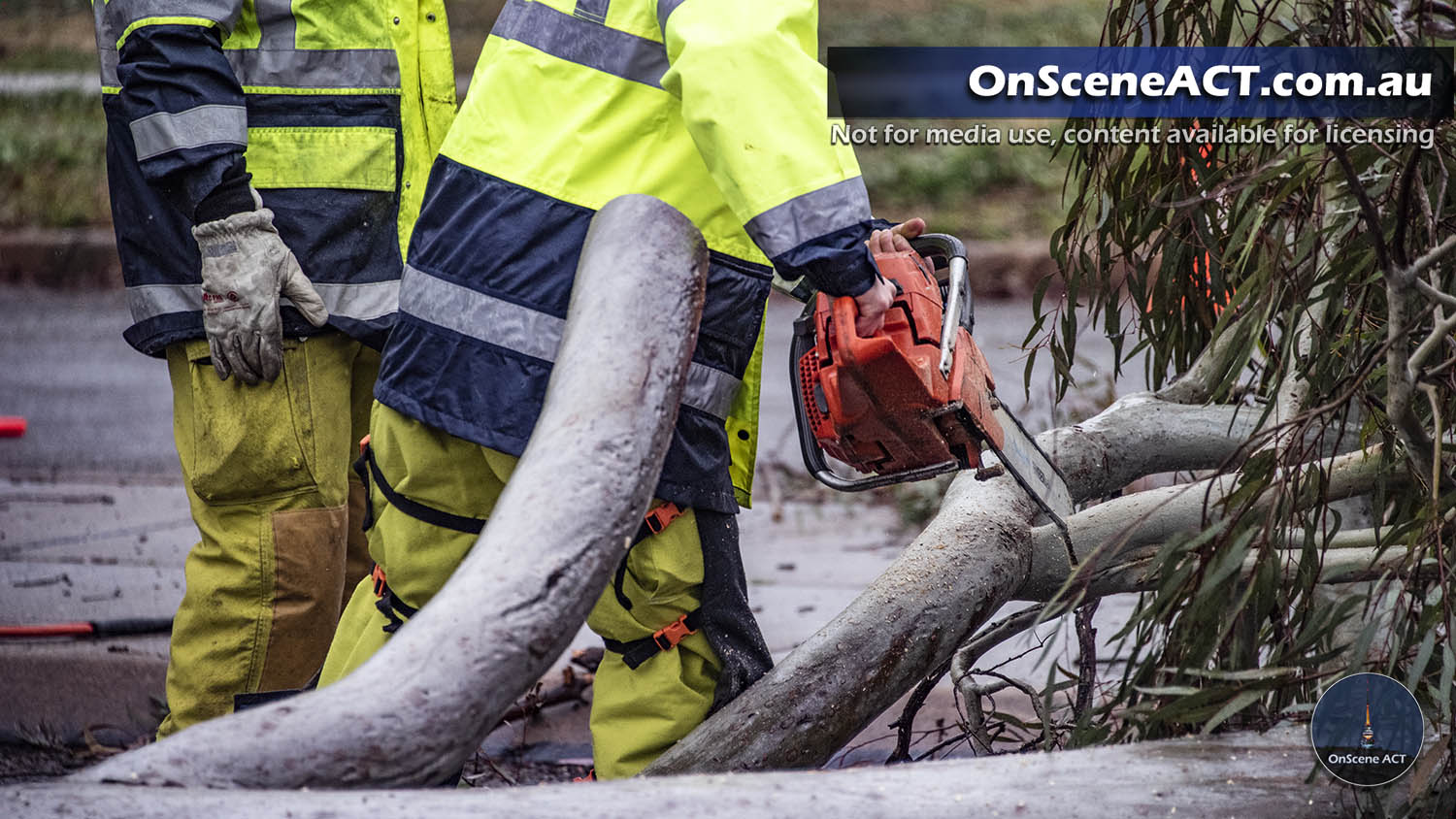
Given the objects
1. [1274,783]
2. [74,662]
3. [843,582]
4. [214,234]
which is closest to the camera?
[1274,783]

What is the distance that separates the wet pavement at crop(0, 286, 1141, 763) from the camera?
3.44 meters

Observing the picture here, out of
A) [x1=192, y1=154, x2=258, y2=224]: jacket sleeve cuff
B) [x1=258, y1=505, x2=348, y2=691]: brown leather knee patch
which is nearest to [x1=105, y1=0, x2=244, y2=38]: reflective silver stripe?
[x1=192, y1=154, x2=258, y2=224]: jacket sleeve cuff

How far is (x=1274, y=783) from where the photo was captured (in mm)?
1787

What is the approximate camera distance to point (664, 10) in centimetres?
208

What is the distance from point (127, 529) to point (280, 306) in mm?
2584

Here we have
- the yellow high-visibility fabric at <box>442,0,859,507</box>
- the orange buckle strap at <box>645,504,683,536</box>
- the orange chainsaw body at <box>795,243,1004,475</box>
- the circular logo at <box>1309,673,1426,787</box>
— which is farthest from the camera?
the orange buckle strap at <box>645,504,683,536</box>

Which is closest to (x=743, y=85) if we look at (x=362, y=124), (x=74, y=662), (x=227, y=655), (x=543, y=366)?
(x=543, y=366)

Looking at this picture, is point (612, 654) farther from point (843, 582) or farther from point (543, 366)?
point (843, 582)

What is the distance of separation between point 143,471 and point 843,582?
306cm

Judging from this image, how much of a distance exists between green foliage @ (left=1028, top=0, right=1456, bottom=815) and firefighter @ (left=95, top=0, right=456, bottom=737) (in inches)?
56.9

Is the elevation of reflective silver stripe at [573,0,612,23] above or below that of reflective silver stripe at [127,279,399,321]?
above

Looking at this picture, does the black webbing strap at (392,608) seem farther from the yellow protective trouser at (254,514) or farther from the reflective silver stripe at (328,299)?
the reflective silver stripe at (328,299)

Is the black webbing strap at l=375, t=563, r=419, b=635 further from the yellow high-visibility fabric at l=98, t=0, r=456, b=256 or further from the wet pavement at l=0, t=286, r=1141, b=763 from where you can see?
the wet pavement at l=0, t=286, r=1141, b=763

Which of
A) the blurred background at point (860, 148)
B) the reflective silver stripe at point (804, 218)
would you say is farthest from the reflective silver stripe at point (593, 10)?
the blurred background at point (860, 148)
